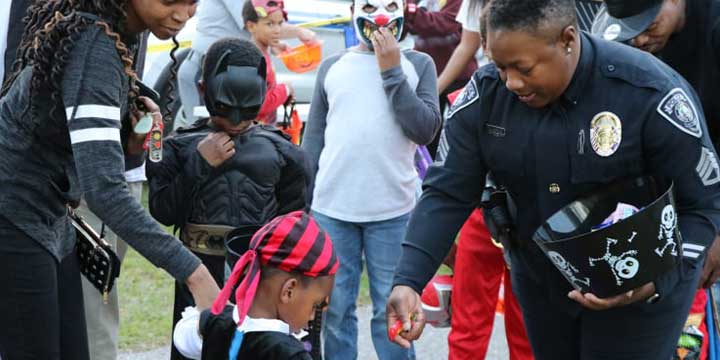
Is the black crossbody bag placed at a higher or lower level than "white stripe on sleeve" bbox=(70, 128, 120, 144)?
lower

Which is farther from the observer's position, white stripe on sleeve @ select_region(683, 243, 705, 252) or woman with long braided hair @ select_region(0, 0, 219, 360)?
white stripe on sleeve @ select_region(683, 243, 705, 252)

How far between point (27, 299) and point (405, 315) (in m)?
1.11

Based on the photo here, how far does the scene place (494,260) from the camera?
486cm

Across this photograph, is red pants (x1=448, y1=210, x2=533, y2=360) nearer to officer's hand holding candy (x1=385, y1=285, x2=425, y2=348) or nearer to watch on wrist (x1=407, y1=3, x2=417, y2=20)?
officer's hand holding candy (x1=385, y1=285, x2=425, y2=348)

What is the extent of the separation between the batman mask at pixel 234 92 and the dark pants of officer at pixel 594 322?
1.31m

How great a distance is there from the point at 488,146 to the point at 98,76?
1.14 m

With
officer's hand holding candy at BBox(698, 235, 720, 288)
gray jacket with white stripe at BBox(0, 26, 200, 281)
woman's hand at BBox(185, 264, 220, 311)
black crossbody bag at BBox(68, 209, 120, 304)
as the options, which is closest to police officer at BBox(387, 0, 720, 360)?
officer's hand holding candy at BBox(698, 235, 720, 288)

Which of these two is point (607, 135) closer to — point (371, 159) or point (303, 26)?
point (371, 159)

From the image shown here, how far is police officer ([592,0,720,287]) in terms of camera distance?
12.8 feet

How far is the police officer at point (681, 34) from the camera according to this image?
12.8 ft

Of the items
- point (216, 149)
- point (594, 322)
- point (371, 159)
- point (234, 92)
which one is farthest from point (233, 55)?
point (594, 322)

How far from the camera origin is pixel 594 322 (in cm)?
318

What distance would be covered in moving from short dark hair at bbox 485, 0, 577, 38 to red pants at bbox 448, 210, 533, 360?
1977 mm

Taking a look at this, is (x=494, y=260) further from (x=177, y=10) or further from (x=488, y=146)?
(x=177, y=10)
